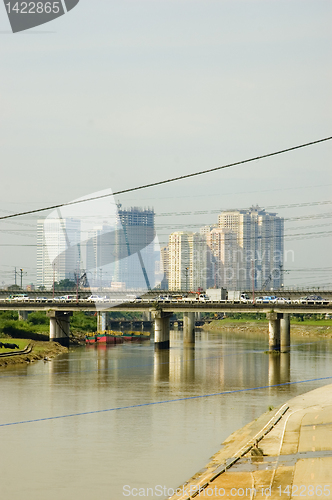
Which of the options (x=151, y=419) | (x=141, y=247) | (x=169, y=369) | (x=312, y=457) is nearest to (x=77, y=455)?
(x=151, y=419)

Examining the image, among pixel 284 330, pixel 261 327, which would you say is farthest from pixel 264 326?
pixel 284 330

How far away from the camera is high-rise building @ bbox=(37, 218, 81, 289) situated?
156 meters

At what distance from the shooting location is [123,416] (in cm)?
4141

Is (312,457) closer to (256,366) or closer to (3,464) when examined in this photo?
(3,464)

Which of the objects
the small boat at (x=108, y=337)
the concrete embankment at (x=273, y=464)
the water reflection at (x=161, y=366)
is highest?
the concrete embankment at (x=273, y=464)

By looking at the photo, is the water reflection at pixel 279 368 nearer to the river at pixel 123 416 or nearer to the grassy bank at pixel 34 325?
the river at pixel 123 416

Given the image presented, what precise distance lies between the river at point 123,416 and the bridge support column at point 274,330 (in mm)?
10916

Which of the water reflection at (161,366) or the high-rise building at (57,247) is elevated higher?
the high-rise building at (57,247)

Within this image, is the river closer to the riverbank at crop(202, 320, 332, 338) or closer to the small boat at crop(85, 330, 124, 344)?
the small boat at crop(85, 330, 124, 344)

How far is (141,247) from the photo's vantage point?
635ft

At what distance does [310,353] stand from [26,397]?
53.8m

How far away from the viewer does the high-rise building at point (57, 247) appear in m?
156

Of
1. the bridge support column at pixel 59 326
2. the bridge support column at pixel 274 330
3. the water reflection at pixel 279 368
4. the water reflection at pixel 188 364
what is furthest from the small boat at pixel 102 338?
the water reflection at pixel 279 368

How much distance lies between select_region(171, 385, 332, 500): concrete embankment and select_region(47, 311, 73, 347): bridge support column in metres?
71.2
